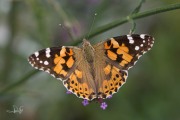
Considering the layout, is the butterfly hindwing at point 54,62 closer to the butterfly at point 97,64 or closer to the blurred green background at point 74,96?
the butterfly at point 97,64

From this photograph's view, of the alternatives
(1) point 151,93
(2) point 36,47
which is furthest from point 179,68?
(2) point 36,47

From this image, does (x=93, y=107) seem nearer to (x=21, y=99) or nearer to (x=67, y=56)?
(x=21, y=99)

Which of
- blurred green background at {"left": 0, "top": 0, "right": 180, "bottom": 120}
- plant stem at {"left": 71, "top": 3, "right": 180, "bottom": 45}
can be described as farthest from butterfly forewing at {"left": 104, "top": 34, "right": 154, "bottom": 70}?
blurred green background at {"left": 0, "top": 0, "right": 180, "bottom": 120}

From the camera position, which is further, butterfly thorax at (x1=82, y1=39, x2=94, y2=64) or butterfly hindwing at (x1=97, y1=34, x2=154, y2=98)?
butterfly thorax at (x1=82, y1=39, x2=94, y2=64)

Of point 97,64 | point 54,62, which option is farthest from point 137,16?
point 54,62

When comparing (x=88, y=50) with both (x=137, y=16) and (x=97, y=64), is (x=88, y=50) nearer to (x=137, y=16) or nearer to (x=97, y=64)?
(x=97, y=64)

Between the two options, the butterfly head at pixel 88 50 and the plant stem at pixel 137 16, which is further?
the butterfly head at pixel 88 50

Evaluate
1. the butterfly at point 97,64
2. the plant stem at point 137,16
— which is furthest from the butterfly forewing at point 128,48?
the plant stem at point 137,16

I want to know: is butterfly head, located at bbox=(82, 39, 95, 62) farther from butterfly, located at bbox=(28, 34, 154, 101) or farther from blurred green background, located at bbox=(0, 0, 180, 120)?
blurred green background, located at bbox=(0, 0, 180, 120)
